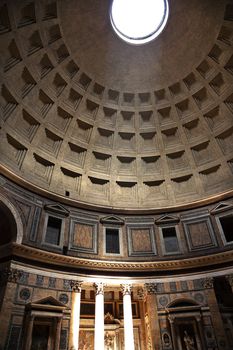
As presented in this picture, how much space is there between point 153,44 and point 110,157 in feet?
28.1

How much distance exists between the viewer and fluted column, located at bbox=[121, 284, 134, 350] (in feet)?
47.3

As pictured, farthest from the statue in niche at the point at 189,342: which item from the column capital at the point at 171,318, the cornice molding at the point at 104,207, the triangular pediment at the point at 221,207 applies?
the cornice molding at the point at 104,207

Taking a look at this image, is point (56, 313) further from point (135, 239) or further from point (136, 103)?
point (136, 103)

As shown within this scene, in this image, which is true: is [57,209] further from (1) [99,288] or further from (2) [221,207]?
(2) [221,207]

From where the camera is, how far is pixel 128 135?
21375 millimetres

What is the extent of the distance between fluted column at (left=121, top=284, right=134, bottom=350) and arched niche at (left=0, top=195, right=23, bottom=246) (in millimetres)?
6777

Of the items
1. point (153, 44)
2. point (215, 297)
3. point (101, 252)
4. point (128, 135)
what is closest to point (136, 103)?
point (128, 135)

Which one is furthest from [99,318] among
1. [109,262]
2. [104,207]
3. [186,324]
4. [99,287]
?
[104,207]

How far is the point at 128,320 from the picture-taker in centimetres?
1510

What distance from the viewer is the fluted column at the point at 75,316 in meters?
13.4

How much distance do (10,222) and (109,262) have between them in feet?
20.2

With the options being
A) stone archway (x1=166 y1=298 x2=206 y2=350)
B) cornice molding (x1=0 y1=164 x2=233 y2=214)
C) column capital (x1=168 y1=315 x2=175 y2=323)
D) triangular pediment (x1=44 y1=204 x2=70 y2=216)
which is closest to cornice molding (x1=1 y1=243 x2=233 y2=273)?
stone archway (x1=166 y1=298 x2=206 y2=350)

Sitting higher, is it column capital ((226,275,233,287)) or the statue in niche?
column capital ((226,275,233,287))

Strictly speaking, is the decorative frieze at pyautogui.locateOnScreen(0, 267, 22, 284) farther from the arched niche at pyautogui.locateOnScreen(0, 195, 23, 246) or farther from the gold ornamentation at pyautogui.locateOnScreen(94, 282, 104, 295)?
the gold ornamentation at pyautogui.locateOnScreen(94, 282, 104, 295)
